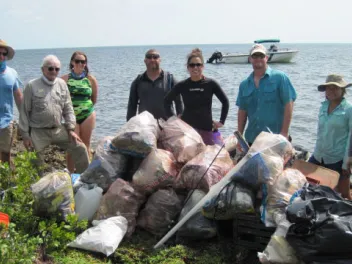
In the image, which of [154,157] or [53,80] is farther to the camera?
[53,80]

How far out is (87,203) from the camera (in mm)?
4359

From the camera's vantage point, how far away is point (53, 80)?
5.04 m

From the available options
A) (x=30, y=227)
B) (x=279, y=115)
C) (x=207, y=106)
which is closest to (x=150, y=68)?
(x=207, y=106)

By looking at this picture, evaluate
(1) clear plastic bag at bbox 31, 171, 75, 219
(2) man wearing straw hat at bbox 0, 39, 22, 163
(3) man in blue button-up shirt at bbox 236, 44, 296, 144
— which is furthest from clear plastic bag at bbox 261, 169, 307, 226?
(2) man wearing straw hat at bbox 0, 39, 22, 163

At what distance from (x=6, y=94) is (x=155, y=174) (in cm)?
243

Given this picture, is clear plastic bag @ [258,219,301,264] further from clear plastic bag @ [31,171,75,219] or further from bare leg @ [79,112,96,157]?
bare leg @ [79,112,96,157]

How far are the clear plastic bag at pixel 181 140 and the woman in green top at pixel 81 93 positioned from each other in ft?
4.76

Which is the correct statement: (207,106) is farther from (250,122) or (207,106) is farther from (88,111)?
(88,111)

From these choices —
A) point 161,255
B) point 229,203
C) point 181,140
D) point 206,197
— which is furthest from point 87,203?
point 229,203

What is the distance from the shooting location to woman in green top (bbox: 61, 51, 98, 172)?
5.62m

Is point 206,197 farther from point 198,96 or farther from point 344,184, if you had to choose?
point 344,184

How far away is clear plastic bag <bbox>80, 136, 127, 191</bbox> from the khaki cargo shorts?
1.44 metres

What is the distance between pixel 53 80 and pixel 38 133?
694 millimetres

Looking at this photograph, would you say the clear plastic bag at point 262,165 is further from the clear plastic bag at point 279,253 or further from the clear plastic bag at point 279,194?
the clear plastic bag at point 279,253
